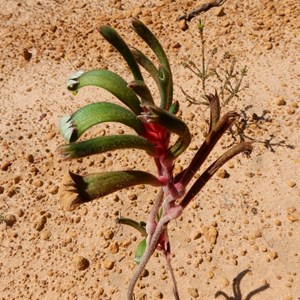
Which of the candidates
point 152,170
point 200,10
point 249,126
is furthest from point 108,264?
point 200,10

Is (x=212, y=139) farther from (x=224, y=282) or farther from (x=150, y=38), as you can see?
(x=224, y=282)

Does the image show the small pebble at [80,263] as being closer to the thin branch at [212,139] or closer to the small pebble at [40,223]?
the small pebble at [40,223]

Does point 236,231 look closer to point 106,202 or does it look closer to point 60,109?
point 106,202

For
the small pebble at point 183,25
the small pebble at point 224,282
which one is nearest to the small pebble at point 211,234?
the small pebble at point 224,282

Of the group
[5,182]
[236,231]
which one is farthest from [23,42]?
[236,231]

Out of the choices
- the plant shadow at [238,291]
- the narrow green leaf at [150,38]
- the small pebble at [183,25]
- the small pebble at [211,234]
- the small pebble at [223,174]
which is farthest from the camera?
the small pebble at [183,25]

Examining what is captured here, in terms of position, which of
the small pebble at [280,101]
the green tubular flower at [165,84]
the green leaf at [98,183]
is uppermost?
the small pebble at [280,101]
